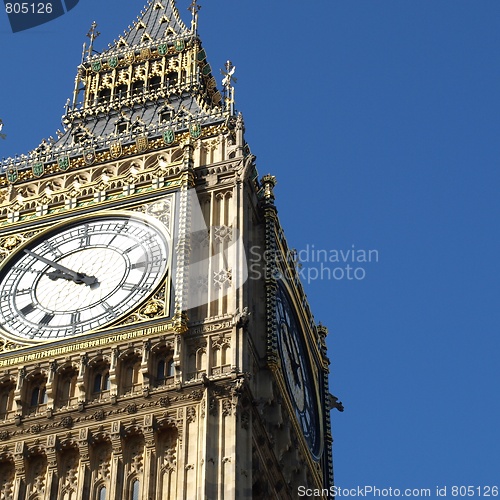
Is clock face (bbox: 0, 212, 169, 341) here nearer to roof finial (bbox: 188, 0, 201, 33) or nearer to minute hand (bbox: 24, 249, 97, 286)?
minute hand (bbox: 24, 249, 97, 286)

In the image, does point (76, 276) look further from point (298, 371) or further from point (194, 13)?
point (194, 13)

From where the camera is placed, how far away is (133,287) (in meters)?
33.9

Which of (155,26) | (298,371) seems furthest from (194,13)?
(298,371)

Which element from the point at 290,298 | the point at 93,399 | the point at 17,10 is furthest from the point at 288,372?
the point at 17,10

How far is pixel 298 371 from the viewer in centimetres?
3666

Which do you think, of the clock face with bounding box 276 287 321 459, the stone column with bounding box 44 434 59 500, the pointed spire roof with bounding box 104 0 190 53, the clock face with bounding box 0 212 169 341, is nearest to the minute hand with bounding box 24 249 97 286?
the clock face with bounding box 0 212 169 341

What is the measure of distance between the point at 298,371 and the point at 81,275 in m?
5.85

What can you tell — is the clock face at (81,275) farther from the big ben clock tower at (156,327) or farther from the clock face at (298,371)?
the clock face at (298,371)

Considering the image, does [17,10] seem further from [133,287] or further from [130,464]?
[130,464]

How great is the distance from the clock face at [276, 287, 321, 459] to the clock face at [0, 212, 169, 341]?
343 centimetres

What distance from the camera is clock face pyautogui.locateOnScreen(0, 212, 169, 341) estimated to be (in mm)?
33688

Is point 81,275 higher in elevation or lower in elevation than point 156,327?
higher

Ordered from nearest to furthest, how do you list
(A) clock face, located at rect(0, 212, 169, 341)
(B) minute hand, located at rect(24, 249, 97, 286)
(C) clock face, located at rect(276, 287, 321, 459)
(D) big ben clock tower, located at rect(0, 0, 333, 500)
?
(D) big ben clock tower, located at rect(0, 0, 333, 500) < (A) clock face, located at rect(0, 212, 169, 341) < (B) minute hand, located at rect(24, 249, 97, 286) < (C) clock face, located at rect(276, 287, 321, 459)

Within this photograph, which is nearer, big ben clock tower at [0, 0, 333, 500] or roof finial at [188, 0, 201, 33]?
big ben clock tower at [0, 0, 333, 500]
